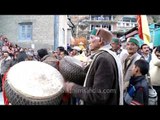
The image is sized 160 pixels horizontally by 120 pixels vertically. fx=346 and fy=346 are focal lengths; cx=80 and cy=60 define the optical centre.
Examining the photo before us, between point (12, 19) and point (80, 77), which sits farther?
point (12, 19)

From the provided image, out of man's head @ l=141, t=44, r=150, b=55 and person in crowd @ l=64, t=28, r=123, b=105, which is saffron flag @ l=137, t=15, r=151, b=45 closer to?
man's head @ l=141, t=44, r=150, b=55

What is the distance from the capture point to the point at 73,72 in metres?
2.96

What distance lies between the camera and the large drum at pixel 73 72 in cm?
296

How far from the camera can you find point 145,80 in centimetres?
368

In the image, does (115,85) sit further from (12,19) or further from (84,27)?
(84,27)

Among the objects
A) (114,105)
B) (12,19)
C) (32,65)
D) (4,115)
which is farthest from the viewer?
(12,19)

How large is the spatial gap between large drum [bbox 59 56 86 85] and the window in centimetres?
1203

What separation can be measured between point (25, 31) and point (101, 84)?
13.5 meters

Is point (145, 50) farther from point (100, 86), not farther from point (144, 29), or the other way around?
point (100, 86)

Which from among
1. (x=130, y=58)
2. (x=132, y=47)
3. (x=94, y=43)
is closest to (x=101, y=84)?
(x=94, y=43)

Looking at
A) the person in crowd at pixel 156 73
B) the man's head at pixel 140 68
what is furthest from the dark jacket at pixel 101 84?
the person in crowd at pixel 156 73

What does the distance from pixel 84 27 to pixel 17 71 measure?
2718cm
